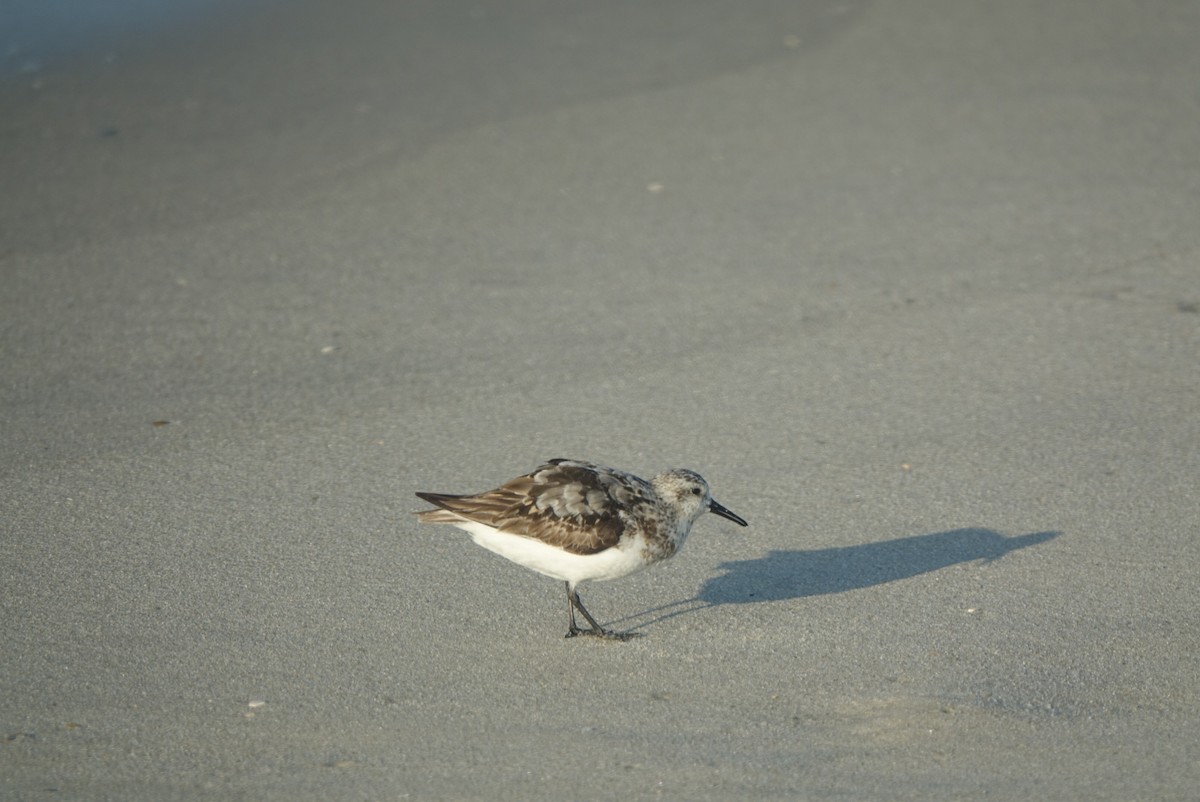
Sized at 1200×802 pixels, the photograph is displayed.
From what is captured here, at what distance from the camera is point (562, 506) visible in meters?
5.67

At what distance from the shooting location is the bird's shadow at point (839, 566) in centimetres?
611

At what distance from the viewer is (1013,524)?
21.9 ft

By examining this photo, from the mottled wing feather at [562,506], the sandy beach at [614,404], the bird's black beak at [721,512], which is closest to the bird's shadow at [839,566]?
the sandy beach at [614,404]

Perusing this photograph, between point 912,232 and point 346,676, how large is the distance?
622 cm

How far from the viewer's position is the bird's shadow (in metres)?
6.11

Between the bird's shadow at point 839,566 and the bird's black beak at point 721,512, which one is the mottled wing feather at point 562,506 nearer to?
the bird's black beak at point 721,512

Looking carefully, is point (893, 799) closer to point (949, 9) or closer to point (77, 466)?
point (77, 466)

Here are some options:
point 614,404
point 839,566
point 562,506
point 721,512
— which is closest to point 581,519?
point 562,506

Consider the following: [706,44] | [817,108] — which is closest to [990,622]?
[817,108]

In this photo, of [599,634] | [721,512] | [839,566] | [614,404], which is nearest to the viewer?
[599,634]

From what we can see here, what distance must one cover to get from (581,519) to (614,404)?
2397mm

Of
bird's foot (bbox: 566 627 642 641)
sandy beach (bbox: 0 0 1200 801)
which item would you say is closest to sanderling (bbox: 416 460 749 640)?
bird's foot (bbox: 566 627 642 641)

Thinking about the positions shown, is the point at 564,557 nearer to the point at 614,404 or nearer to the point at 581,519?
the point at 581,519

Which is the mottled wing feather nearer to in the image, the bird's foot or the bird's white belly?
the bird's white belly
